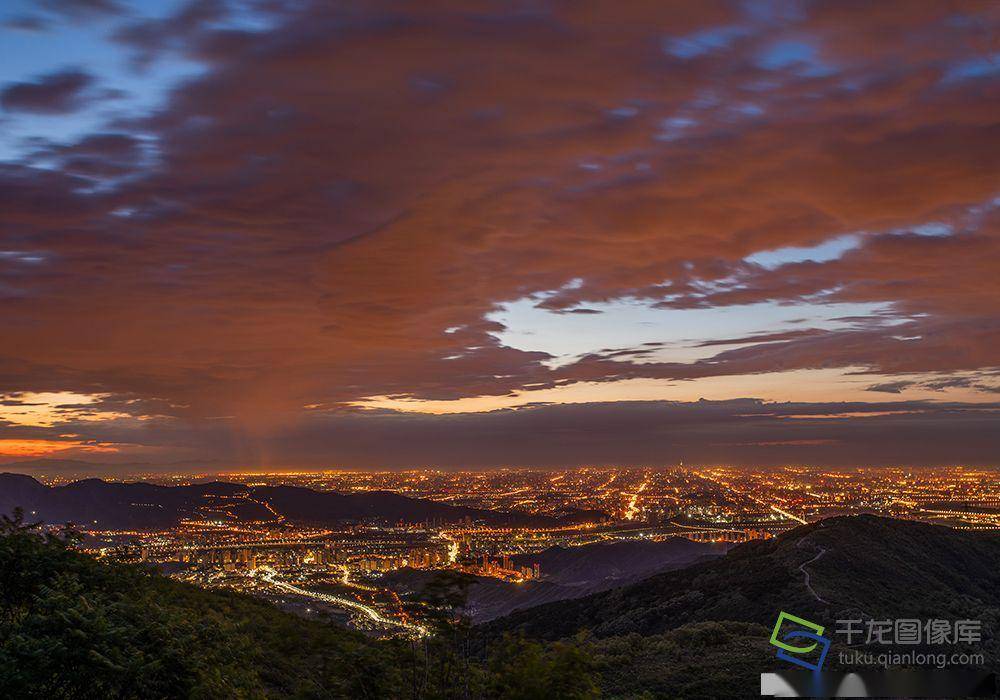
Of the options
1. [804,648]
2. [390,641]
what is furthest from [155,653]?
[804,648]

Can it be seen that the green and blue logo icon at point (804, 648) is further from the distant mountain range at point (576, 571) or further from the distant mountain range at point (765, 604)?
the distant mountain range at point (576, 571)

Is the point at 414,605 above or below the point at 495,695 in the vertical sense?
above

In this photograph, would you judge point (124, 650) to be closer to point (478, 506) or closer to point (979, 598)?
point (979, 598)

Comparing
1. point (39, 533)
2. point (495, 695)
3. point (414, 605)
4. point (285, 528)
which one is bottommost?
point (285, 528)

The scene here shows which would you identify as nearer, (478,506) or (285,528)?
(285,528)

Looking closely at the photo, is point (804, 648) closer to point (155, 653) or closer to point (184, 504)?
point (155, 653)

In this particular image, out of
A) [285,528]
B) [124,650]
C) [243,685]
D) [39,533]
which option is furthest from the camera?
[285,528]

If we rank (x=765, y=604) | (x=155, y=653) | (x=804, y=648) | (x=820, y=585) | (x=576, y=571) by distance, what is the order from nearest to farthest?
(x=155, y=653) → (x=804, y=648) → (x=765, y=604) → (x=820, y=585) → (x=576, y=571)

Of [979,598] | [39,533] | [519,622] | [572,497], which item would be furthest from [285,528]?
[39,533]

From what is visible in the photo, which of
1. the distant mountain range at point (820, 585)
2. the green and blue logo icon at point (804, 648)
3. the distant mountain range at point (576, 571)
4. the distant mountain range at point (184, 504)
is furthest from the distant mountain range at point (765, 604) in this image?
the distant mountain range at point (184, 504)
